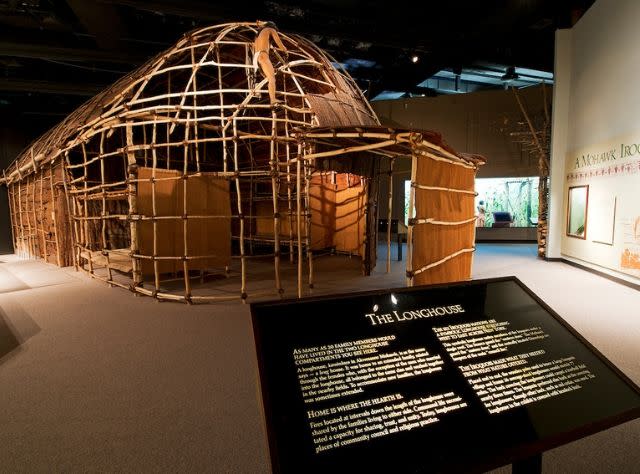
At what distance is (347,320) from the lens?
115 cm

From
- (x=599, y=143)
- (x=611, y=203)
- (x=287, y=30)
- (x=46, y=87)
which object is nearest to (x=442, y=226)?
(x=611, y=203)

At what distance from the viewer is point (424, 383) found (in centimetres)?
105

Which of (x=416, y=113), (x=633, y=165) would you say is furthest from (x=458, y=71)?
(x=633, y=165)

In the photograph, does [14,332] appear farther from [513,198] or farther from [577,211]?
[513,198]

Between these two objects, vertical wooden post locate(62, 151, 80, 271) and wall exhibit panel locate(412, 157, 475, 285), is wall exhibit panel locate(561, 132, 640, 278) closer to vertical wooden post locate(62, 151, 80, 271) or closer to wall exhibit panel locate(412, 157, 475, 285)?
wall exhibit panel locate(412, 157, 475, 285)

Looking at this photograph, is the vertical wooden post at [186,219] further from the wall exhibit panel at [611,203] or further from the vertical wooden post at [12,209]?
the vertical wooden post at [12,209]

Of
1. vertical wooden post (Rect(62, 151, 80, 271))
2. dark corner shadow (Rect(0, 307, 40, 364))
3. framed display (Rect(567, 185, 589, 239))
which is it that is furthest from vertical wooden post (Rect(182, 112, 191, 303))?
framed display (Rect(567, 185, 589, 239))

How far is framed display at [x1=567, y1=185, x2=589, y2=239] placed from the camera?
19.5 ft

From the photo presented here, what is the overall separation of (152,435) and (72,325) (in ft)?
7.79

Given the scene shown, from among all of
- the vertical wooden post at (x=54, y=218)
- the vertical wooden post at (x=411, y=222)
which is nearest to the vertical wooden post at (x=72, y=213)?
the vertical wooden post at (x=54, y=218)

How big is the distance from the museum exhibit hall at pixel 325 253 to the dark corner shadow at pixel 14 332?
0.04 m

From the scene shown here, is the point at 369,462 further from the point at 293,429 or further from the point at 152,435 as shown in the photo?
the point at 152,435

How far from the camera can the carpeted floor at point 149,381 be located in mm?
1655

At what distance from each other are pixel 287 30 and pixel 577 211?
6505 millimetres
